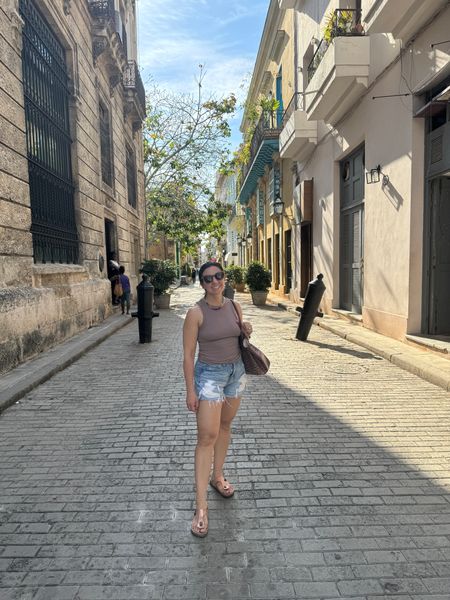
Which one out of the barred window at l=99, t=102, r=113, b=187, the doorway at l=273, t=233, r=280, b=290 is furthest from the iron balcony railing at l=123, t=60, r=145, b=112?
the doorway at l=273, t=233, r=280, b=290

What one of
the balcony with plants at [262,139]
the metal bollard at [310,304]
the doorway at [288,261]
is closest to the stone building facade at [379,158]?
the metal bollard at [310,304]

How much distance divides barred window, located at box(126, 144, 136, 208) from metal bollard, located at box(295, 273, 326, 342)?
11.2 m

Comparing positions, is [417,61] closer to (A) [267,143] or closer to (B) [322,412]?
(B) [322,412]

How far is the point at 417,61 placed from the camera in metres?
6.82

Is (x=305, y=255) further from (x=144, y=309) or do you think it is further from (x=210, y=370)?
(x=210, y=370)

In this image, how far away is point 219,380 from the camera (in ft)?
8.54

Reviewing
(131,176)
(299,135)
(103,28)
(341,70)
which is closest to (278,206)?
(299,135)

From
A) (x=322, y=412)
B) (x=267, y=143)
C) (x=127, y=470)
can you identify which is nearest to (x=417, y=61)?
(x=322, y=412)

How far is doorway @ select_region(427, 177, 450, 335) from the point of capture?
684cm

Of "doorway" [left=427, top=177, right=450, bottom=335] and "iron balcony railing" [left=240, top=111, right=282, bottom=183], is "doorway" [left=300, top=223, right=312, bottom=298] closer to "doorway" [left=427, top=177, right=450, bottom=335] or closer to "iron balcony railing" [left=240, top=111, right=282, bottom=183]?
"iron balcony railing" [left=240, top=111, right=282, bottom=183]

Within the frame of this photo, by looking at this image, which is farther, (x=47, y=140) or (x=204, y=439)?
(x=47, y=140)

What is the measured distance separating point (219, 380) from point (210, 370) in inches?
3.2

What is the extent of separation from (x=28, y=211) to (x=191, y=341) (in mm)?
5432

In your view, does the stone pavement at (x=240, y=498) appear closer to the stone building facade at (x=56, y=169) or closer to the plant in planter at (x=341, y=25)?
the stone building facade at (x=56, y=169)
